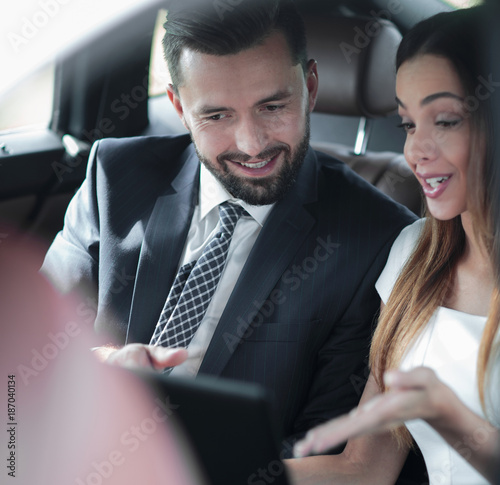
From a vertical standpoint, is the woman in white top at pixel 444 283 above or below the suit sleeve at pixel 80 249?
above

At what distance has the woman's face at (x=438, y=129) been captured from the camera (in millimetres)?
1037

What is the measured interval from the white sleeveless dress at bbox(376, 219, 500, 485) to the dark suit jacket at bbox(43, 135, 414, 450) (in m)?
0.17

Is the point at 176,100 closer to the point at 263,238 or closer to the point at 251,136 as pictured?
the point at 251,136

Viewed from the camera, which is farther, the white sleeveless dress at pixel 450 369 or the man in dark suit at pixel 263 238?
the man in dark suit at pixel 263 238

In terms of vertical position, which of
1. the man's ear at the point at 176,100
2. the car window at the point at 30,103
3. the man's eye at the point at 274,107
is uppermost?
the man's eye at the point at 274,107

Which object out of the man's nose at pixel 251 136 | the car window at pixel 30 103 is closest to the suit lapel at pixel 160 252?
the man's nose at pixel 251 136

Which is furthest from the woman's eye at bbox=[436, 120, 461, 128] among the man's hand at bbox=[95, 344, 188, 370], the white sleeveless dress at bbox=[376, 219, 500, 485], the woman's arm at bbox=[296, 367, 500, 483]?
the man's hand at bbox=[95, 344, 188, 370]

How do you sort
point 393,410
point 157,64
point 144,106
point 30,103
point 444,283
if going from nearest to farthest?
point 393,410, point 444,283, point 30,103, point 157,64, point 144,106

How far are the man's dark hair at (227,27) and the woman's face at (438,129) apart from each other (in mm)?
310

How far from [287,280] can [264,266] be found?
0.18 feet

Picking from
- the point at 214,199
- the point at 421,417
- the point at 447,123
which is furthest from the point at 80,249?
the point at 421,417

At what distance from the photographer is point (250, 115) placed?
128 centimetres

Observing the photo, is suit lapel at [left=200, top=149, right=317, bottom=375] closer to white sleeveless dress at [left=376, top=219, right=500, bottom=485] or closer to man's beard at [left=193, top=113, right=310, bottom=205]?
man's beard at [left=193, top=113, right=310, bottom=205]

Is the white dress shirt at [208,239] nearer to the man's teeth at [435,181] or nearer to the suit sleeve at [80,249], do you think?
the suit sleeve at [80,249]
